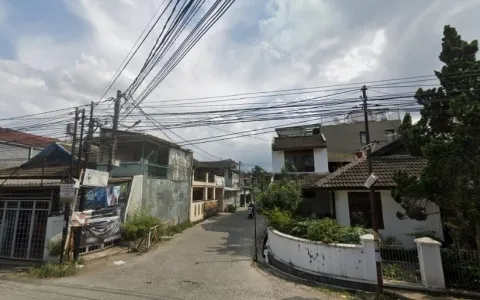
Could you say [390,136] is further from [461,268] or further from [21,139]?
[21,139]

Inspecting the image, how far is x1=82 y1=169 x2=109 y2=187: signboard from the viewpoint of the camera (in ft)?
39.5

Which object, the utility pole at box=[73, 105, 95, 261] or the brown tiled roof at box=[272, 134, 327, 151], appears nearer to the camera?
the utility pole at box=[73, 105, 95, 261]

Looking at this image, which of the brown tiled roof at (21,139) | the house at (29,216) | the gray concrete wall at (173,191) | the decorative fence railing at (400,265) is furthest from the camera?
the brown tiled roof at (21,139)

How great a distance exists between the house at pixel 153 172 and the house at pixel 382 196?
10.7m

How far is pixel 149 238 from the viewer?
15.4 m

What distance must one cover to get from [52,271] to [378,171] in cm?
1493

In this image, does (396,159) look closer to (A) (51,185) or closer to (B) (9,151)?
(A) (51,185)

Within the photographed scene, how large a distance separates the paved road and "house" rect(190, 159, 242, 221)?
11.6 m

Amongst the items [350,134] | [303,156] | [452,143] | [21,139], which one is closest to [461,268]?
[452,143]

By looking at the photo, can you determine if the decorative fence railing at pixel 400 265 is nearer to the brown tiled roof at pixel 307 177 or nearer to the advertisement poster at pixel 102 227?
the brown tiled roof at pixel 307 177

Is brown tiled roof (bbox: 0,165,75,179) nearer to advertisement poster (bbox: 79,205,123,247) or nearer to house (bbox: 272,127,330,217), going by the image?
advertisement poster (bbox: 79,205,123,247)

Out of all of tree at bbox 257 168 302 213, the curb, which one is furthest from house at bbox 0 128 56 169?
the curb

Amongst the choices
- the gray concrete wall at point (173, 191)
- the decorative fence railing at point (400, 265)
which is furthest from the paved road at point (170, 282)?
the gray concrete wall at point (173, 191)

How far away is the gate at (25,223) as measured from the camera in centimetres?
1300
